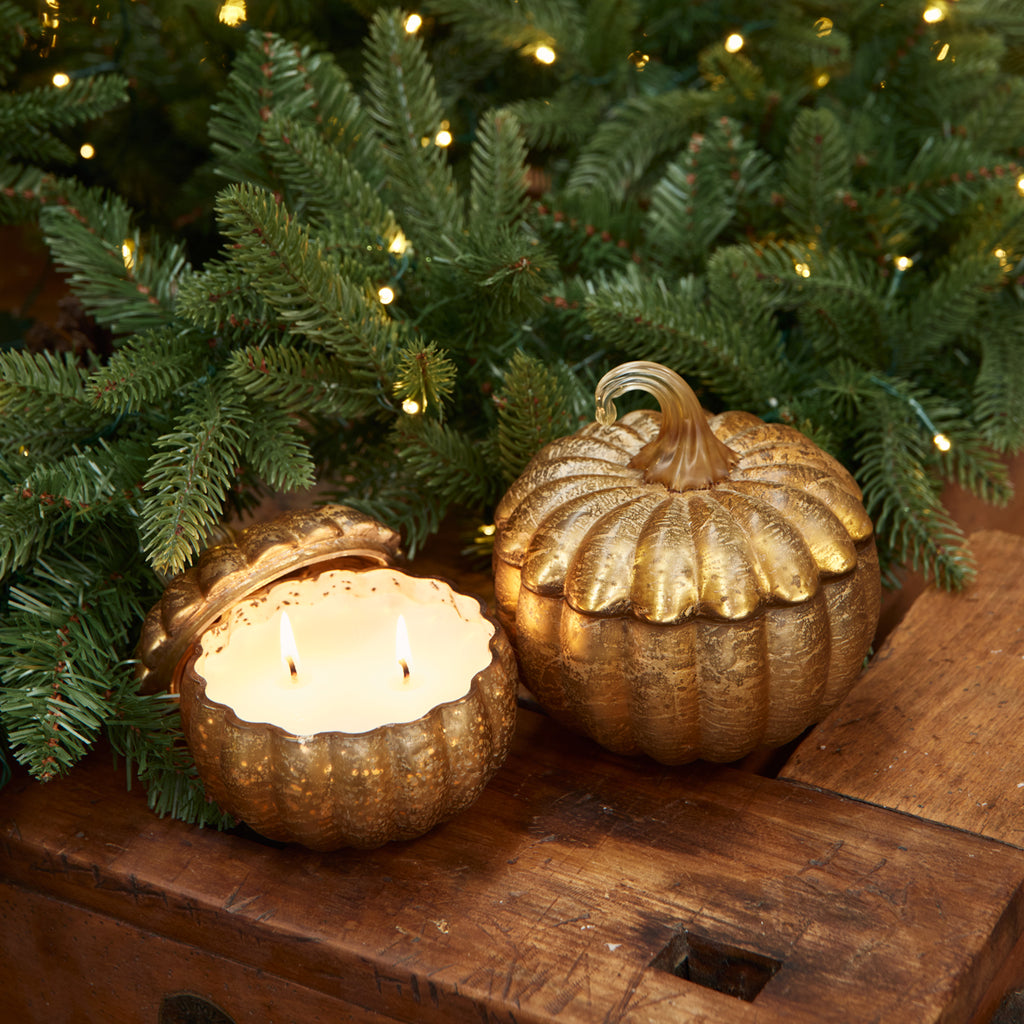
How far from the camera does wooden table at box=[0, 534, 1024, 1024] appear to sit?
0.56 meters

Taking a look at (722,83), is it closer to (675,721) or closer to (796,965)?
(675,721)

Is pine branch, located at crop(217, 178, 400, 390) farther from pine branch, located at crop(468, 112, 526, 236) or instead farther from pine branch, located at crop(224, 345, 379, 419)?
pine branch, located at crop(468, 112, 526, 236)

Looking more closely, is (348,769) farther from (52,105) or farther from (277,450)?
(52,105)

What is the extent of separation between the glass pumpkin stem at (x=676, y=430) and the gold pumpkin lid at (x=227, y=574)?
7.8 inches

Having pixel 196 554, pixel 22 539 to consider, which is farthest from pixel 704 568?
pixel 22 539

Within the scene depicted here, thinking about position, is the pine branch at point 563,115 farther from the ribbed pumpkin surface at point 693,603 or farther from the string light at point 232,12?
the ribbed pumpkin surface at point 693,603

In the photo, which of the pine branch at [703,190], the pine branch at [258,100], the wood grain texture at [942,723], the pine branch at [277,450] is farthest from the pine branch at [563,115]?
the wood grain texture at [942,723]

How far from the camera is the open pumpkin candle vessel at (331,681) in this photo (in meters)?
0.59

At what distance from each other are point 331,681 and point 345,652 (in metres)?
0.03

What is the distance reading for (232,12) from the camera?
92 centimetres

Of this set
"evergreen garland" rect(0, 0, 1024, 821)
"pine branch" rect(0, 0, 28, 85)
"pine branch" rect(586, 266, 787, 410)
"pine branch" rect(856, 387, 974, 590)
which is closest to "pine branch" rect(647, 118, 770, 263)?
"evergreen garland" rect(0, 0, 1024, 821)

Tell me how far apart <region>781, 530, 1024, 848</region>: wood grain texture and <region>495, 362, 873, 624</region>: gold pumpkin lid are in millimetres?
134

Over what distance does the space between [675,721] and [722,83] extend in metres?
0.72

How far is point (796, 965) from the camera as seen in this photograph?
565 mm
